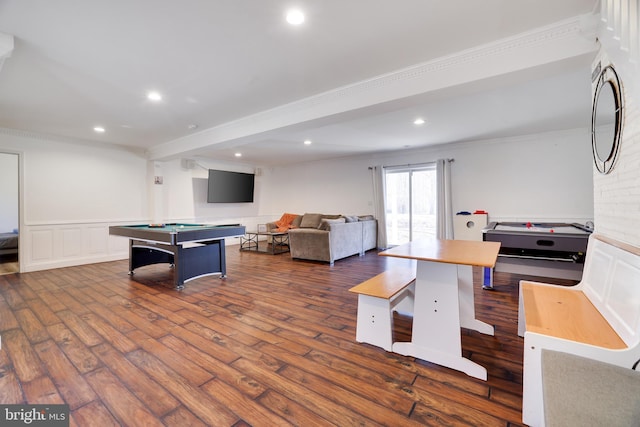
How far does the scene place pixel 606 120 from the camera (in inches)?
70.9

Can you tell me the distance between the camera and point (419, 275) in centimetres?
191

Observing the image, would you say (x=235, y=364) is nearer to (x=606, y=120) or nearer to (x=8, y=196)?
(x=606, y=120)

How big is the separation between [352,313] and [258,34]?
2629mm

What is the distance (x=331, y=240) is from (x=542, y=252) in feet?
10.1

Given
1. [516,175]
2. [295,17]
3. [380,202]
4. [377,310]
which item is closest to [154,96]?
[295,17]

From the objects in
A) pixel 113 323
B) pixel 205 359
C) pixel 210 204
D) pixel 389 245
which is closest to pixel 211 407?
pixel 205 359

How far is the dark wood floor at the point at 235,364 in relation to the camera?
4.69ft

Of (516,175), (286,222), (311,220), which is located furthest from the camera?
(286,222)

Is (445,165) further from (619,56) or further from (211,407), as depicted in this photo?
(211,407)

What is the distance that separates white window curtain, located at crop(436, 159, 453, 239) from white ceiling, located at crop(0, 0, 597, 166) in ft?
5.35

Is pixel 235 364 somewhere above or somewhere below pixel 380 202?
below

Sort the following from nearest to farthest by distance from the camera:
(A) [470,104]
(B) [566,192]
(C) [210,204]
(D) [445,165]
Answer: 1. (A) [470,104]
2. (B) [566,192]
3. (D) [445,165]
4. (C) [210,204]

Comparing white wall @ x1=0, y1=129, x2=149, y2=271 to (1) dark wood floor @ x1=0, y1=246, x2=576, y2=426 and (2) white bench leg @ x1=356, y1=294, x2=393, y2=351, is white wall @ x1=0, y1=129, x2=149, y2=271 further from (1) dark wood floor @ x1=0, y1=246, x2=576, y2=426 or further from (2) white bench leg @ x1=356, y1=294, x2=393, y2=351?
(2) white bench leg @ x1=356, y1=294, x2=393, y2=351

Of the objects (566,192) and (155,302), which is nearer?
(155,302)
